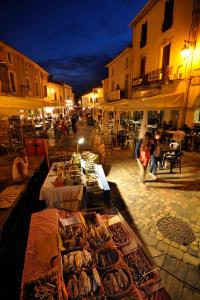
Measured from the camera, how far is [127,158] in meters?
9.89

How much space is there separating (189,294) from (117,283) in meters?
1.60

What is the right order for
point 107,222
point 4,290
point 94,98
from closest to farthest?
point 4,290 < point 107,222 < point 94,98

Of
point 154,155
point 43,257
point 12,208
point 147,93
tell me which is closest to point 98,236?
point 43,257

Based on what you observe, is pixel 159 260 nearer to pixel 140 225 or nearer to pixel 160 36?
pixel 140 225

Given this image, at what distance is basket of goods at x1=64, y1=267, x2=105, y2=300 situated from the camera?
1955 mm

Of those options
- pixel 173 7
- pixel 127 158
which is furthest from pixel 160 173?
pixel 173 7

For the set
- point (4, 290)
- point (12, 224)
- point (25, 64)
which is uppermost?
point (25, 64)

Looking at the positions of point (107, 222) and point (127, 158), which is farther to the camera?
point (127, 158)

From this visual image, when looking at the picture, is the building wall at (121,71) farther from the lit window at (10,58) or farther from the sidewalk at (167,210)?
the sidewalk at (167,210)

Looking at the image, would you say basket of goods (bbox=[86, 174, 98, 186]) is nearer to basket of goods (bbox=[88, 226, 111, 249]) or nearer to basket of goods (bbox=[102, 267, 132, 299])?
basket of goods (bbox=[88, 226, 111, 249])

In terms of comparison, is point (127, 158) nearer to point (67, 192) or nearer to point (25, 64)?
point (67, 192)

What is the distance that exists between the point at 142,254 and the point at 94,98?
4326 cm

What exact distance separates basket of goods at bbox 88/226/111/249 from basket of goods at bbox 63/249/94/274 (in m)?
0.20

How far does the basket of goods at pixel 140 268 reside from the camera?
214 centimetres
